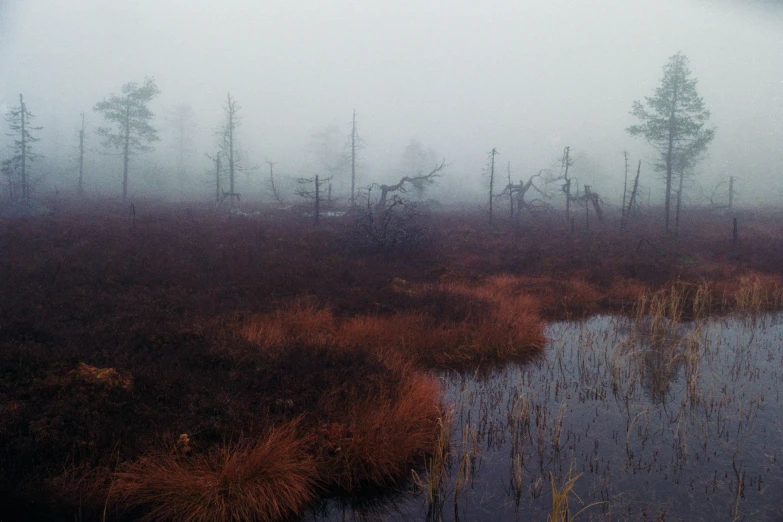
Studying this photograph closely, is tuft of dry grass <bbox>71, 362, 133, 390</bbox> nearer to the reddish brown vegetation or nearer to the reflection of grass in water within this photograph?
the reddish brown vegetation

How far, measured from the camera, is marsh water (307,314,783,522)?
4988mm

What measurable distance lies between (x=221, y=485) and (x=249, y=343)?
3.64 meters

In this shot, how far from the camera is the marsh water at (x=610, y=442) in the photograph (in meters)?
4.99

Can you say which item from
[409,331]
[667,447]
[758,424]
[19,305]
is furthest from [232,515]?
[19,305]

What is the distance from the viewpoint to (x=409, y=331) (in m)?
10.3

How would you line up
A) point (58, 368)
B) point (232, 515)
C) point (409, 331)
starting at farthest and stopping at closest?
point (409, 331) → point (58, 368) → point (232, 515)

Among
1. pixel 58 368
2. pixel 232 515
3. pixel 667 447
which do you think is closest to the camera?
pixel 232 515

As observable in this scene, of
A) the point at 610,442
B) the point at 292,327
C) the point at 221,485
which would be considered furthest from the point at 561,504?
the point at 292,327

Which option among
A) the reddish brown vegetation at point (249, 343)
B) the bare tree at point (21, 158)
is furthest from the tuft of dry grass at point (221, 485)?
the bare tree at point (21, 158)

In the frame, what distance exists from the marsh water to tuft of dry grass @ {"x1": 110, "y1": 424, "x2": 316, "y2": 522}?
0.39m

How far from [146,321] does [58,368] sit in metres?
2.32

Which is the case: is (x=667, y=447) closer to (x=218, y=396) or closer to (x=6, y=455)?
(x=218, y=396)

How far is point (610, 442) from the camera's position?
626 centimetres

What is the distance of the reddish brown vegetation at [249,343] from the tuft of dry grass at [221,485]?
2 cm
